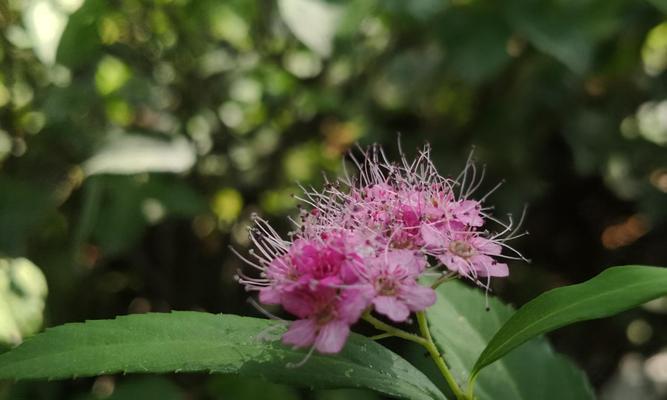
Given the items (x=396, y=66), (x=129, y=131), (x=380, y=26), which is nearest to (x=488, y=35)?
(x=396, y=66)

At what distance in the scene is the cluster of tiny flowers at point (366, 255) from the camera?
1.96ft

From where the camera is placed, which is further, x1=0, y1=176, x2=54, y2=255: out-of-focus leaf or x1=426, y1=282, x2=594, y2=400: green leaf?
x1=0, y1=176, x2=54, y2=255: out-of-focus leaf

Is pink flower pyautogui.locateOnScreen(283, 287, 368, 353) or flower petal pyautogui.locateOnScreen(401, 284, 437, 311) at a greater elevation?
flower petal pyautogui.locateOnScreen(401, 284, 437, 311)

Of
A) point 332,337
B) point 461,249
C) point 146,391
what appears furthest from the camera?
point 146,391

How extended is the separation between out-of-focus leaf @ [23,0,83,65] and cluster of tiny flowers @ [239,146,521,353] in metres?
0.54

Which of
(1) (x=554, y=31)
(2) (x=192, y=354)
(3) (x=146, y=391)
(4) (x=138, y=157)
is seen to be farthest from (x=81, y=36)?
(1) (x=554, y=31)

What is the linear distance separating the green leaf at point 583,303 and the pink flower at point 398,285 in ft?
0.32

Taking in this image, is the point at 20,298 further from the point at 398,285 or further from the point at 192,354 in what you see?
the point at 398,285

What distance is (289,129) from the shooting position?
164 centimetres

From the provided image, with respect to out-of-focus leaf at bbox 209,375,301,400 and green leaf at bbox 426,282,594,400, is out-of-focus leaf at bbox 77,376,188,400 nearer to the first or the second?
out-of-focus leaf at bbox 209,375,301,400

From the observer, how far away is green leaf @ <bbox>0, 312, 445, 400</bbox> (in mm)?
613

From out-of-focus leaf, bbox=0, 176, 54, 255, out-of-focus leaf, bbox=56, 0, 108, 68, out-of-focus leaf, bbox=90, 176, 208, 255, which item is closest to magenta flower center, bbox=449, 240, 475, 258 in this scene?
out-of-focus leaf, bbox=56, 0, 108, 68

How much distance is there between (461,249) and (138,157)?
29.8 inches

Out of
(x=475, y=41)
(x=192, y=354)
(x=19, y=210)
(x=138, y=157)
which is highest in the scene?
(x=475, y=41)
